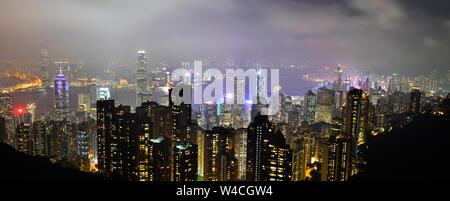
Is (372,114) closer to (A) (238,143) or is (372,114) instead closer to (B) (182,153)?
(A) (238,143)

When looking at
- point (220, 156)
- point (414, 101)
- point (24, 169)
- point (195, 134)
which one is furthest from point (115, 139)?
point (414, 101)

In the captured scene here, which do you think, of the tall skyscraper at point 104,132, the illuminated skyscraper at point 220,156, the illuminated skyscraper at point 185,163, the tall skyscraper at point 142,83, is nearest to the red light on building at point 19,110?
the tall skyscraper at point 104,132

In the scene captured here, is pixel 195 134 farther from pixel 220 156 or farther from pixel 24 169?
pixel 24 169

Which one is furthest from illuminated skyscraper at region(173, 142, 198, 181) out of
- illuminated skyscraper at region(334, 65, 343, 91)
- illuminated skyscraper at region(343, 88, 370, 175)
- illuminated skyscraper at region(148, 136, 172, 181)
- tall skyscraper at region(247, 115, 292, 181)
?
illuminated skyscraper at region(334, 65, 343, 91)

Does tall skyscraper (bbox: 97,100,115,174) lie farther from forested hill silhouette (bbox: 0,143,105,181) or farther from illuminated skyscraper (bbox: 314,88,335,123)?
illuminated skyscraper (bbox: 314,88,335,123)

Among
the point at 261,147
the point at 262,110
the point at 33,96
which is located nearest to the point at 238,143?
the point at 261,147

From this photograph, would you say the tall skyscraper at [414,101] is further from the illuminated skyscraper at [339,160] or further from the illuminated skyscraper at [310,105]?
the illuminated skyscraper at [339,160]
